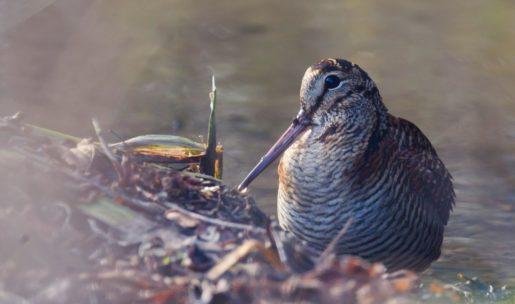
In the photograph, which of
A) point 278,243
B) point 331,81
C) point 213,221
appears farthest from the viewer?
point 331,81

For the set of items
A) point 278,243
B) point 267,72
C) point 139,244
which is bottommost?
point 267,72

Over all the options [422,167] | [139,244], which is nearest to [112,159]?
[139,244]

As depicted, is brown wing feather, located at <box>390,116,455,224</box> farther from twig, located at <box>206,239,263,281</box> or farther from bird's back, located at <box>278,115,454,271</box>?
twig, located at <box>206,239,263,281</box>

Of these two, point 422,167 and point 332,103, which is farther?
point 422,167

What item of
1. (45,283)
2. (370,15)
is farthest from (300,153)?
(370,15)

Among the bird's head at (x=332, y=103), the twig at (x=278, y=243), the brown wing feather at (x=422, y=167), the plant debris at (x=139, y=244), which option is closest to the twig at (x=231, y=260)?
the plant debris at (x=139, y=244)

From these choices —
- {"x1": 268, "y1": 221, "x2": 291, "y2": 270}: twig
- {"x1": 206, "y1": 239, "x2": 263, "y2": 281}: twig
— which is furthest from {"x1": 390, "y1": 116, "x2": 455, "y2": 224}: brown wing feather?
{"x1": 206, "y1": 239, "x2": 263, "y2": 281}: twig

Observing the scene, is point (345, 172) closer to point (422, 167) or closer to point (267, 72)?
point (422, 167)
